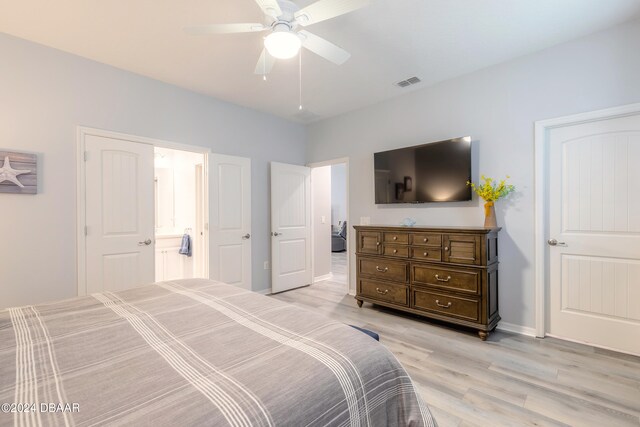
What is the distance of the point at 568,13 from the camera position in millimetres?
2234

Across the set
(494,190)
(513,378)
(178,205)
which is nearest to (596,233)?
(494,190)

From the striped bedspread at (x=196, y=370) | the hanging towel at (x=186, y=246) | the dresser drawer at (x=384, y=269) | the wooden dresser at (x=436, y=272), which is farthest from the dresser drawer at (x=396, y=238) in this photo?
the hanging towel at (x=186, y=246)

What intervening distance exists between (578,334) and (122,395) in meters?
3.52

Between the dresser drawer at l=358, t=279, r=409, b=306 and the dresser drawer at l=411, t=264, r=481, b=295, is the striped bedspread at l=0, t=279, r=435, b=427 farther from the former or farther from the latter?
the dresser drawer at l=358, t=279, r=409, b=306

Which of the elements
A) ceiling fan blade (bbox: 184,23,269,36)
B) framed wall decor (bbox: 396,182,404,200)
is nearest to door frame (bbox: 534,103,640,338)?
framed wall decor (bbox: 396,182,404,200)

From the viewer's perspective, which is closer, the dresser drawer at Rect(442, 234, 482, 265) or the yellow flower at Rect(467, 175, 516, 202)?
the dresser drawer at Rect(442, 234, 482, 265)

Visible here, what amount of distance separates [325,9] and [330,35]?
87cm

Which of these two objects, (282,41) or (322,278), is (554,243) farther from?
(322,278)

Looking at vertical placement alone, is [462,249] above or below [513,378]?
above

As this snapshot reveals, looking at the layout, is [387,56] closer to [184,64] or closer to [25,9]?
[184,64]

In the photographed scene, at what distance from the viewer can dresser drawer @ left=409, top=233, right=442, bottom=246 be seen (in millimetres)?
2984

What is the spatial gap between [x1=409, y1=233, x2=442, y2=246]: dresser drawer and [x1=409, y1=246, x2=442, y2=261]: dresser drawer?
5 centimetres

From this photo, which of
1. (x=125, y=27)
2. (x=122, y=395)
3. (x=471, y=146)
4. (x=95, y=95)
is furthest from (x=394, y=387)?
(x=95, y=95)

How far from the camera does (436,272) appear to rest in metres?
2.99
